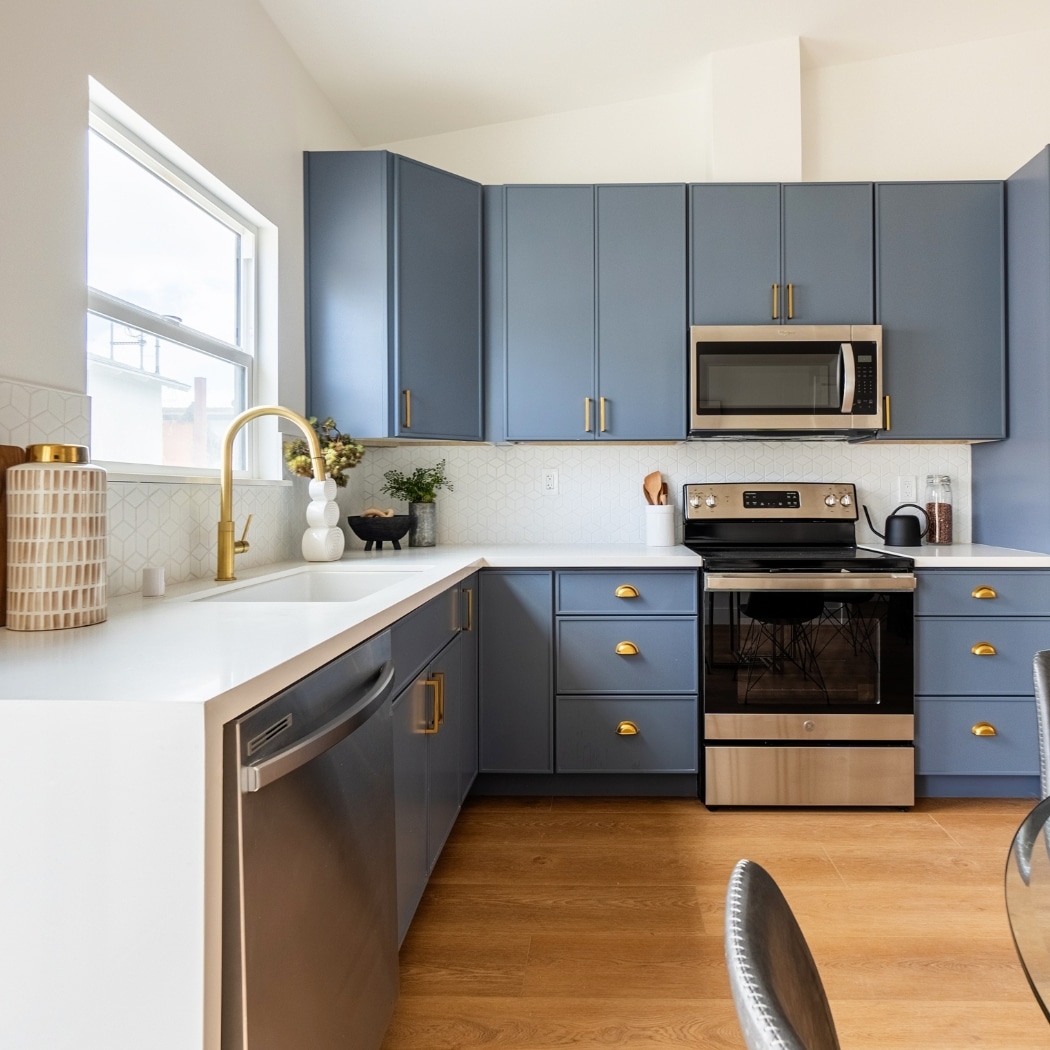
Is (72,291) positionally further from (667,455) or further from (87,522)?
(667,455)

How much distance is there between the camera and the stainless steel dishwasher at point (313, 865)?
0.90m

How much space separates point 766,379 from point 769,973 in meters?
2.73

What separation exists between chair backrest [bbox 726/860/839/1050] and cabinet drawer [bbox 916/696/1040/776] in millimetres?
2481

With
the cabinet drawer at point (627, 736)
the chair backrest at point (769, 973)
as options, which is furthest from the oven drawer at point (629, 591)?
the chair backrest at point (769, 973)

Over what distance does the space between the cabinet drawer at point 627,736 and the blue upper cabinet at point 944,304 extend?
4.60ft

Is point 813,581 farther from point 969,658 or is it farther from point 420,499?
point 420,499

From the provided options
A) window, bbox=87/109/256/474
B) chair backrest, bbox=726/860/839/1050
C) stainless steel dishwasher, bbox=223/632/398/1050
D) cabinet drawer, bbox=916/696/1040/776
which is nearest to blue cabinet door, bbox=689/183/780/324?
cabinet drawer, bbox=916/696/1040/776

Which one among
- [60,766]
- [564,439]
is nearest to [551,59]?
[564,439]

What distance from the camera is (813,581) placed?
268 centimetres

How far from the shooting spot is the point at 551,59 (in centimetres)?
299

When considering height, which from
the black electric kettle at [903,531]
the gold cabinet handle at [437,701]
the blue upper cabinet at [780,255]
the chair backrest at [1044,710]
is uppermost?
the blue upper cabinet at [780,255]

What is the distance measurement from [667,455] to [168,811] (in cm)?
279

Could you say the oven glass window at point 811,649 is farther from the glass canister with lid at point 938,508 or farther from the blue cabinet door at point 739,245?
the blue cabinet door at point 739,245

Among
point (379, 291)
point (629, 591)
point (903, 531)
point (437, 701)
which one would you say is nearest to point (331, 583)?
point (437, 701)
